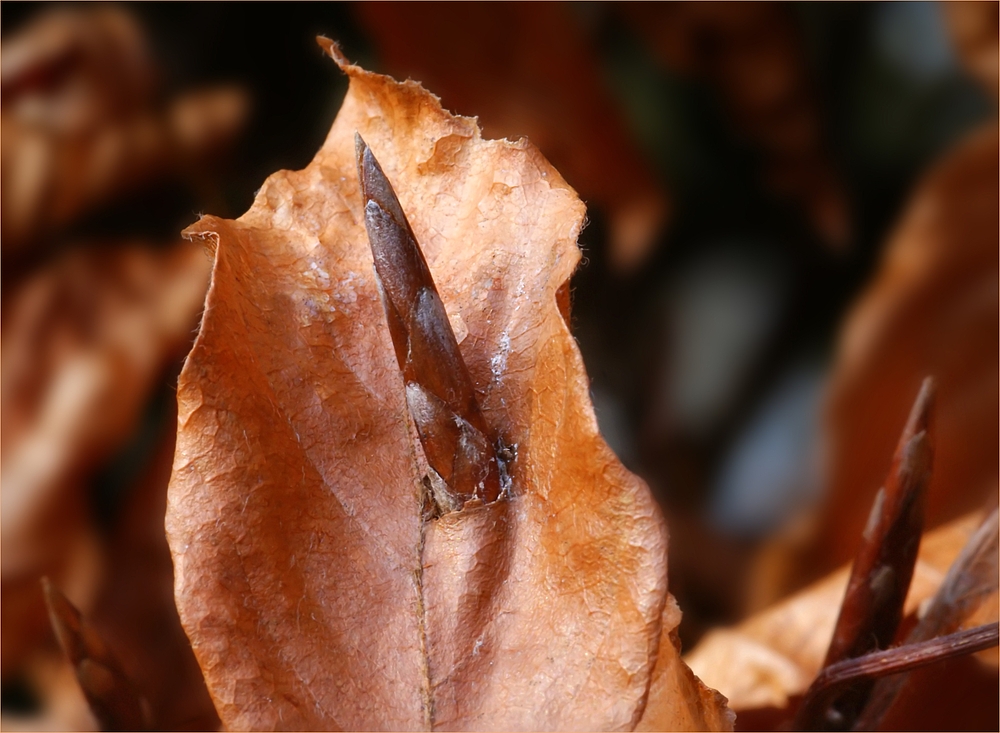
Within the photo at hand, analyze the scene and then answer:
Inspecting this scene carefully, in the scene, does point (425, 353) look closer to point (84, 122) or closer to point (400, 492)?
point (400, 492)

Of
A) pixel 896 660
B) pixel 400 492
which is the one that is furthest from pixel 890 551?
pixel 400 492

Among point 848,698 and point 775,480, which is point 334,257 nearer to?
point 848,698

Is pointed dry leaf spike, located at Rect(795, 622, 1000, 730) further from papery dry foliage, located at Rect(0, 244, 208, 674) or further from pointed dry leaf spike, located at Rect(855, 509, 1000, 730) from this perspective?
papery dry foliage, located at Rect(0, 244, 208, 674)

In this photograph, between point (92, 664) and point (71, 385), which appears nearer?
point (92, 664)

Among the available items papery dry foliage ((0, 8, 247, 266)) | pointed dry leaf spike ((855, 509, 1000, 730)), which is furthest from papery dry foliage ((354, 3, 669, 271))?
pointed dry leaf spike ((855, 509, 1000, 730))

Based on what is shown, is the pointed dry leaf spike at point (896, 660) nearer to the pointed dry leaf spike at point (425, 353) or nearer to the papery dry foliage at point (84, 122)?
the pointed dry leaf spike at point (425, 353)

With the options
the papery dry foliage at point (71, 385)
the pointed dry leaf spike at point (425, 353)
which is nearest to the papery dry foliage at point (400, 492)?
the pointed dry leaf spike at point (425, 353)
